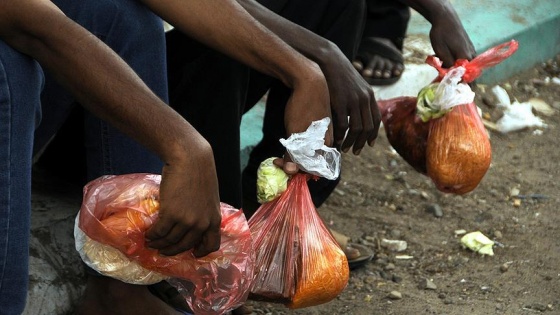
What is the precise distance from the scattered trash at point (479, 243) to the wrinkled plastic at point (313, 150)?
53.2 inches

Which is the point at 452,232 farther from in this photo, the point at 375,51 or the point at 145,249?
the point at 145,249

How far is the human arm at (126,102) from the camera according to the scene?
1.97 meters

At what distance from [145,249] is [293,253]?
43 cm

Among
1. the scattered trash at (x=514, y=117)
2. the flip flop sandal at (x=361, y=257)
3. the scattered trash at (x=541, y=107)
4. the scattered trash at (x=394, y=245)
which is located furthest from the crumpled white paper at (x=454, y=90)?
the scattered trash at (x=541, y=107)

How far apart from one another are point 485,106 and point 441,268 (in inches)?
69.6

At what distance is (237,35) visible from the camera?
242 centimetres

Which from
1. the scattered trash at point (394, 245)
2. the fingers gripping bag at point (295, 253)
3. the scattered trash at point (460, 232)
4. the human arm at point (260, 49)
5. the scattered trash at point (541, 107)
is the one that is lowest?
the scattered trash at point (541, 107)

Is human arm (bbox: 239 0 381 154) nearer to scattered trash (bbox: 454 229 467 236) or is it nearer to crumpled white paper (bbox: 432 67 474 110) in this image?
crumpled white paper (bbox: 432 67 474 110)

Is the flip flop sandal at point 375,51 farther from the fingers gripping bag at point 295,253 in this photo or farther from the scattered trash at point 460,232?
the fingers gripping bag at point 295,253

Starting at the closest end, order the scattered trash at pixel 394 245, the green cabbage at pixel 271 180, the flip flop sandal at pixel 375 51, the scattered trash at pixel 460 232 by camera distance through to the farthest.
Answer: the green cabbage at pixel 271 180, the scattered trash at pixel 394 245, the scattered trash at pixel 460 232, the flip flop sandal at pixel 375 51

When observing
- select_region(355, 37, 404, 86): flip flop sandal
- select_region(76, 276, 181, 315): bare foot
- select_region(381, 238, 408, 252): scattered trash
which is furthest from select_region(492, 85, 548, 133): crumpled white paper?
select_region(76, 276, 181, 315): bare foot

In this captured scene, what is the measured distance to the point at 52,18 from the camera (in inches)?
77.4

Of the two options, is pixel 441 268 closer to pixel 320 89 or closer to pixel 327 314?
pixel 327 314

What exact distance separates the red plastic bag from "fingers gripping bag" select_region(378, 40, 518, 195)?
2.09ft
